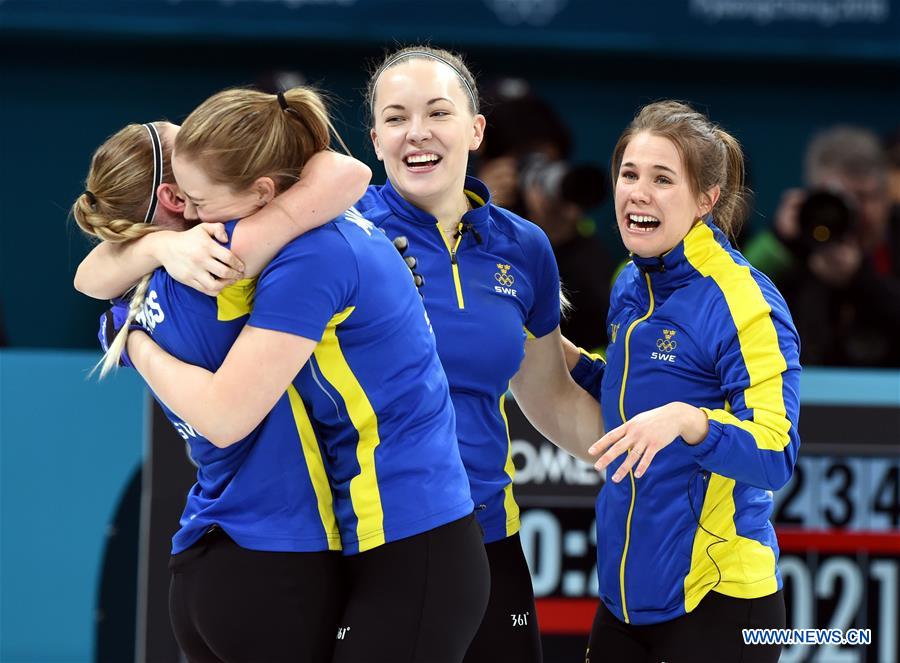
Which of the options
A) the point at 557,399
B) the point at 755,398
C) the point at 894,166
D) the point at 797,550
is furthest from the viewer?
the point at 894,166

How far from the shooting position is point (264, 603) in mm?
2195

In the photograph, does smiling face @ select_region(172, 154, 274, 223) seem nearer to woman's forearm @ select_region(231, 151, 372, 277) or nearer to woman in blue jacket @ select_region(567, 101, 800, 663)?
woman's forearm @ select_region(231, 151, 372, 277)

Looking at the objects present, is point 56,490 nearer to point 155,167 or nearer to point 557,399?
point 557,399


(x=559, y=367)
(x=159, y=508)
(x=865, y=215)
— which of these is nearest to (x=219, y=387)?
(x=559, y=367)

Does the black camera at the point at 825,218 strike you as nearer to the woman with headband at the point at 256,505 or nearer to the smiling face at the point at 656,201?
the smiling face at the point at 656,201

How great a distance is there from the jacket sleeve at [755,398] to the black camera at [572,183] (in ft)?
6.97

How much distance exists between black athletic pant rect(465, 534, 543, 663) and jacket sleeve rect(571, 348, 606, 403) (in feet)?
1.34

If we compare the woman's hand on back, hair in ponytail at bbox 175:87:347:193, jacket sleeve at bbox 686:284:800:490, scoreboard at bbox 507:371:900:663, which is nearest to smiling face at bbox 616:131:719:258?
jacket sleeve at bbox 686:284:800:490

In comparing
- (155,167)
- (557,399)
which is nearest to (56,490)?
(557,399)

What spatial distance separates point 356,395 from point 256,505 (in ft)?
0.82

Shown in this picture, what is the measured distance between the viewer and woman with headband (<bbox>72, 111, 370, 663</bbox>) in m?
2.18

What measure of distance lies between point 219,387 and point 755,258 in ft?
→ 10.8

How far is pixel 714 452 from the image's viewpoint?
2.43m

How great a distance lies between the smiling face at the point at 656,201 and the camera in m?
2.69
